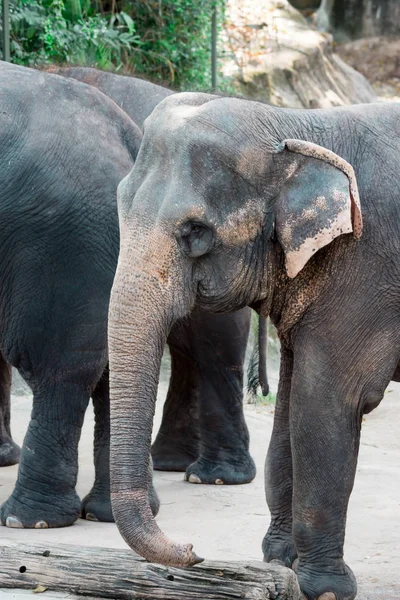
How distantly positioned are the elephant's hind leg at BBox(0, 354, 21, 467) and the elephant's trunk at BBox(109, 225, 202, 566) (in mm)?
3362

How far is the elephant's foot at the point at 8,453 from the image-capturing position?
722cm

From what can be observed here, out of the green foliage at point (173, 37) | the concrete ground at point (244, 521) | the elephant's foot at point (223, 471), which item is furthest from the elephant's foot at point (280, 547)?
the green foliage at point (173, 37)

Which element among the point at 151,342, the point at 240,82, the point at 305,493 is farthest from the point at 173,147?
the point at 240,82

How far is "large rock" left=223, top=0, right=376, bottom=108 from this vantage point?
46.6 feet

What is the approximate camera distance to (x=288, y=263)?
4145 mm

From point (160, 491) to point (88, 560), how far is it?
2287mm

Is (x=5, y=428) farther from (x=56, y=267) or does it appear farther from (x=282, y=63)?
Result: (x=282, y=63)

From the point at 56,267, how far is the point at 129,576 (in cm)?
182

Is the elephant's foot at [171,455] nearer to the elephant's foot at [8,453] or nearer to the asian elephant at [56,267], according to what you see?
the elephant's foot at [8,453]

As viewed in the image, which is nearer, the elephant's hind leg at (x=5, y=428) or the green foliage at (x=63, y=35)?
the elephant's hind leg at (x=5, y=428)

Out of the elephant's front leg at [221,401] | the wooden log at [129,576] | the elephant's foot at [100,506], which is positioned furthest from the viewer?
the elephant's front leg at [221,401]

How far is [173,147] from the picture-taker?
163 inches

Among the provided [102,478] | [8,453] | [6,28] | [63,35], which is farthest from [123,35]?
[102,478]

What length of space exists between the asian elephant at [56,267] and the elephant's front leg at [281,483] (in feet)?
3.68
